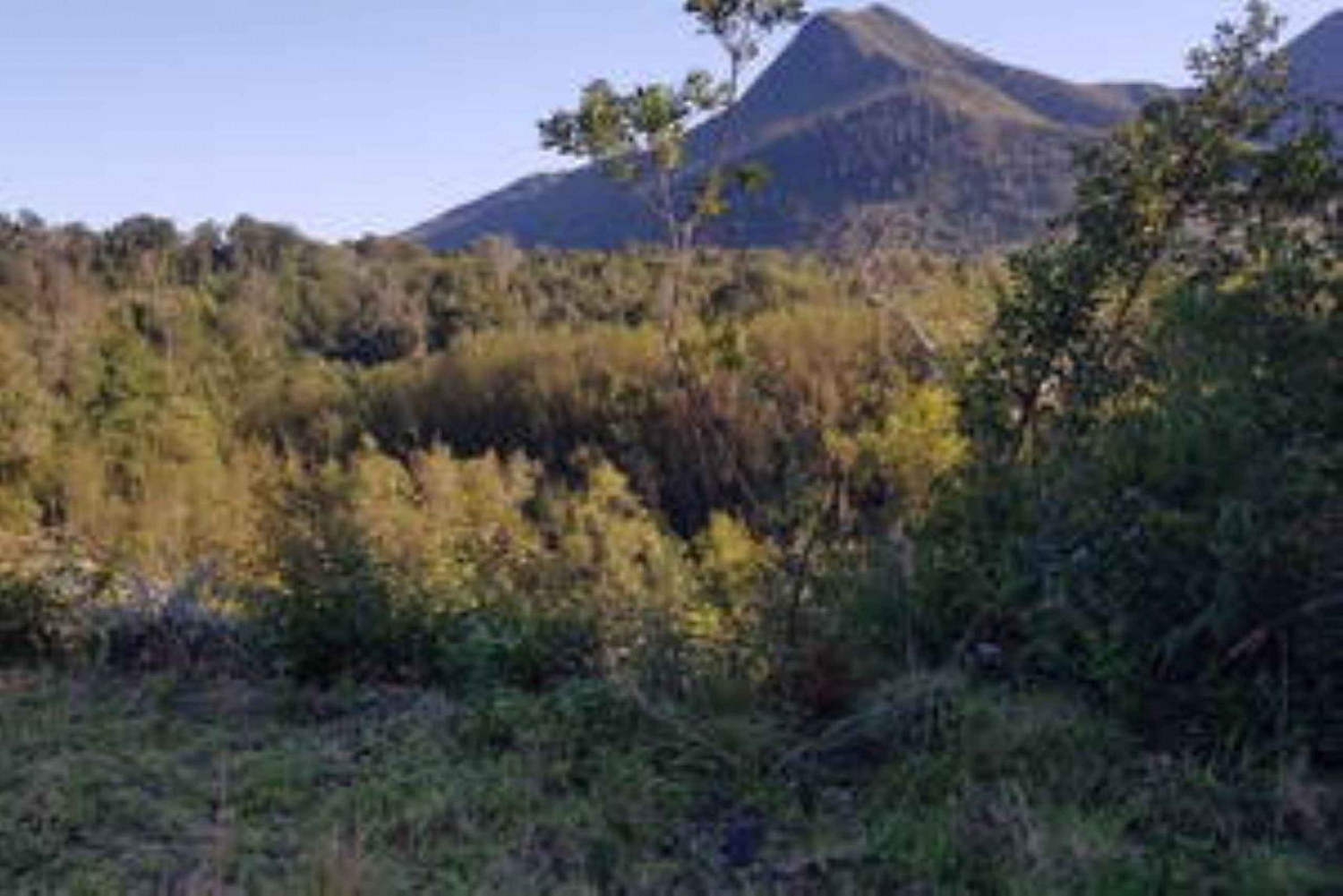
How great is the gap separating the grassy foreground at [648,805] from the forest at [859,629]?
1 centimetres

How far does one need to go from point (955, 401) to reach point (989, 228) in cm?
79

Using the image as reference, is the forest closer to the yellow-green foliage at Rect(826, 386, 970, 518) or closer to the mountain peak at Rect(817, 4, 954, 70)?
the yellow-green foliage at Rect(826, 386, 970, 518)

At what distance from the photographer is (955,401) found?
608 cm

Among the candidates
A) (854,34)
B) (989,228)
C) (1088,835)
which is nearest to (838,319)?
(854,34)

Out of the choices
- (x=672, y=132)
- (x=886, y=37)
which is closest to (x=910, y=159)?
(x=672, y=132)

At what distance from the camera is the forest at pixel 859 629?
360cm

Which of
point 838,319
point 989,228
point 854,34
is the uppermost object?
point 854,34

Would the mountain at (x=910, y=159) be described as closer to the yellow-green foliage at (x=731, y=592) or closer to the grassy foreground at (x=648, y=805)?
the yellow-green foliage at (x=731, y=592)

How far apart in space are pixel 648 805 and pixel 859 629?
997mm

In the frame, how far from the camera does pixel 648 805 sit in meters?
3.85

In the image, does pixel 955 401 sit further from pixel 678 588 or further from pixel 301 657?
pixel 301 657

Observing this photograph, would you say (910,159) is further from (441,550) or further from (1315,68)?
(441,550)

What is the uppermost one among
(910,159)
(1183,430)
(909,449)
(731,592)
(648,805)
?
(910,159)

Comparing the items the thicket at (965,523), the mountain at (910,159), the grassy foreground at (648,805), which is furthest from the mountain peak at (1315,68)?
the grassy foreground at (648,805)
